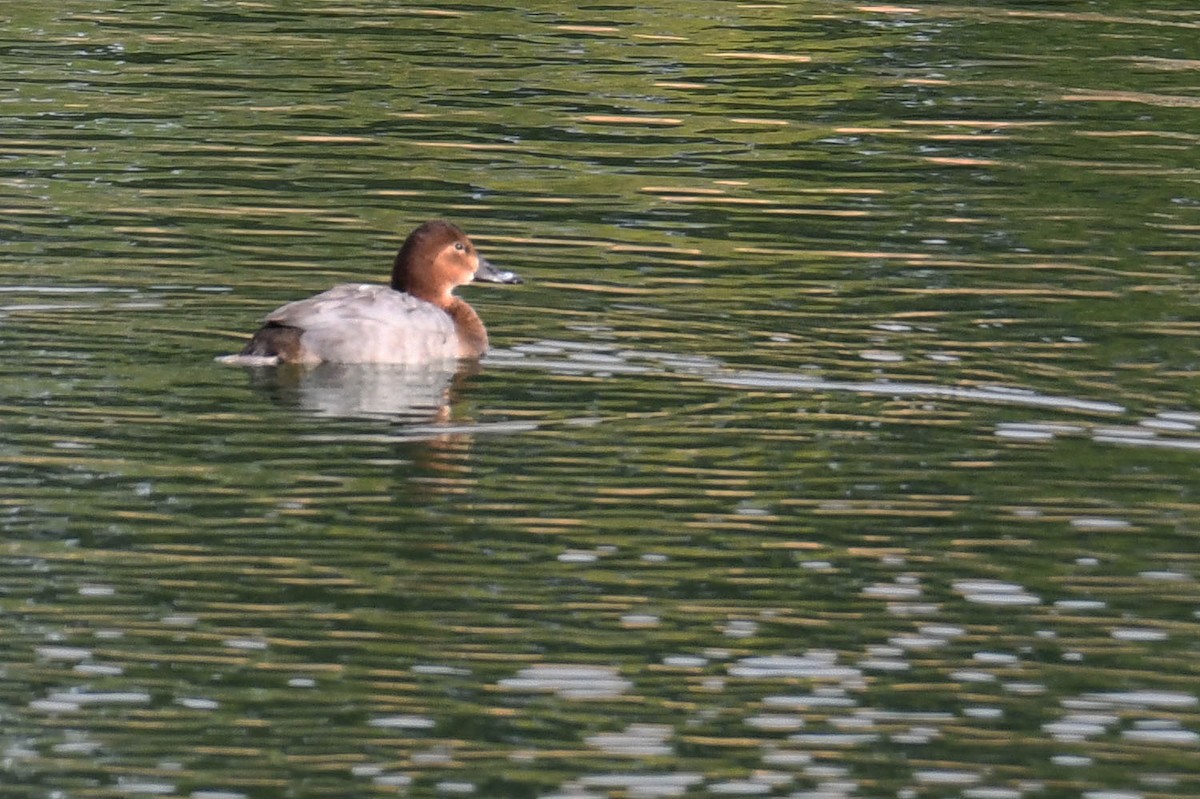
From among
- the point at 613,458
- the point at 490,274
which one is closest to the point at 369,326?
the point at 490,274

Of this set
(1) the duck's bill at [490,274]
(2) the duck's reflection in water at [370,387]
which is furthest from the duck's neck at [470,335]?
(1) the duck's bill at [490,274]

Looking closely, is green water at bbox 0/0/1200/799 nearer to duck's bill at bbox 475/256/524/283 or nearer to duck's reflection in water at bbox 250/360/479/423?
duck's reflection in water at bbox 250/360/479/423

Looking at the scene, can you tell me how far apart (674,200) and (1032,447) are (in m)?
7.27

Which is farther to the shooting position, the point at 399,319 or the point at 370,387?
the point at 399,319

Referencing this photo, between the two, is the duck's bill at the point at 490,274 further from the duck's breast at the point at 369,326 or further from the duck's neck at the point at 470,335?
the duck's breast at the point at 369,326

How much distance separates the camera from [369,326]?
582 inches

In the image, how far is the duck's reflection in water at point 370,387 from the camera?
45.1ft

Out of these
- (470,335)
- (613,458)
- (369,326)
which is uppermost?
(369,326)

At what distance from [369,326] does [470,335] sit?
0.72 m

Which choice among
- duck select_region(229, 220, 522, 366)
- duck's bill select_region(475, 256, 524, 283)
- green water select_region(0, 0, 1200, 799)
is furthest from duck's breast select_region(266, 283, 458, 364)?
duck's bill select_region(475, 256, 524, 283)

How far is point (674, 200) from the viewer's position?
66.0 ft

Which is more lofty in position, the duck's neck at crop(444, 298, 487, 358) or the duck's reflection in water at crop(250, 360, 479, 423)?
the duck's neck at crop(444, 298, 487, 358)

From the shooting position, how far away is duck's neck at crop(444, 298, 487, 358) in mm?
15219

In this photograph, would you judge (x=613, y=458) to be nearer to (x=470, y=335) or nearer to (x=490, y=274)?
(x=470, y=335)
